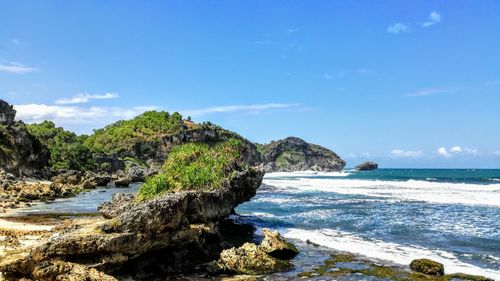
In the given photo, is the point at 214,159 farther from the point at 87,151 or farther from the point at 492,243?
the point at 87,151

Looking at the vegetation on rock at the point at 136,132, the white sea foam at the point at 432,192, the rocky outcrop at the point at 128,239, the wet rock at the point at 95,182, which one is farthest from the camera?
the vegetation on rock at the point at 136,132

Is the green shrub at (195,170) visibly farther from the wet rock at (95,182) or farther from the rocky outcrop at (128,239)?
the wet rock at (95,182)

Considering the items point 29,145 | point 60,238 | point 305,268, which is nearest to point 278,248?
point 305,268

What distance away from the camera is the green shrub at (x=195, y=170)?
23016mm

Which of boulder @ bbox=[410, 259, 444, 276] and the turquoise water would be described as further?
the turquoise water

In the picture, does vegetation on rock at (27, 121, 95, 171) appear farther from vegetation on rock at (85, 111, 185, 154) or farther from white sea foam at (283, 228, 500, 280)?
white sea foam at (283, 228, 500, 280)

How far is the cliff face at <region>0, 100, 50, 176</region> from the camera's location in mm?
66125

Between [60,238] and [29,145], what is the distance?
217 feet

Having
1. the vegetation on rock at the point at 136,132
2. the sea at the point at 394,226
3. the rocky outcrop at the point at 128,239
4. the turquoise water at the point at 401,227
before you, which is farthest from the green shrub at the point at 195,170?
the vegetation on rock at the point at 136,132

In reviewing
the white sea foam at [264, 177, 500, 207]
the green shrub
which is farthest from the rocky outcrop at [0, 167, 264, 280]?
the white sea foam at [264, 177, 500, 207]

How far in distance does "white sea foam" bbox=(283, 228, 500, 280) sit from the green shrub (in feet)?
19.5

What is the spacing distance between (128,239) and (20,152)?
63.8 metres

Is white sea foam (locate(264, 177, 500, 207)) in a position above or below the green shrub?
below

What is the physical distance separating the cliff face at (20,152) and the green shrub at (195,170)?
45.7 m
